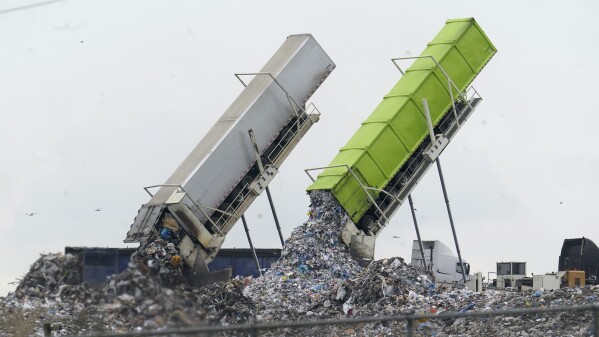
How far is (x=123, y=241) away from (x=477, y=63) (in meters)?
7.27

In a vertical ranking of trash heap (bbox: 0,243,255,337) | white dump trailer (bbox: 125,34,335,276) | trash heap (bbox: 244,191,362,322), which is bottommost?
trash heap (bbox: 0,243,255,337)

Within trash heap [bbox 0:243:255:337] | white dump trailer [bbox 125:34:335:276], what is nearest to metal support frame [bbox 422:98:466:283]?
white dump trailer [bbox 125:34:335:276]

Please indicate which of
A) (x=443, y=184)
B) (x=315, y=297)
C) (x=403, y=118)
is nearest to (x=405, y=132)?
(x=403, y=118)

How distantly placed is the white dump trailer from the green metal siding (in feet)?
3.38

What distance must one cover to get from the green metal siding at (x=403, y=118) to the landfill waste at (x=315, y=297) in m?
0.47

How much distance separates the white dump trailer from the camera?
67.2ft

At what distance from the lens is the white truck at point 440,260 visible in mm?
25047

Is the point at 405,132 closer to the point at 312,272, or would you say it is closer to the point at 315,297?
the point at 312,272

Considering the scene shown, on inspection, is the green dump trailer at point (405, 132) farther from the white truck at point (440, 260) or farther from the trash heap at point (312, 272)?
the white truck at point (440, 260)

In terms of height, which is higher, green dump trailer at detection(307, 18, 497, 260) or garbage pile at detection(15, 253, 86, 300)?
green dump trailer at detection(307, 18, 497, 260)

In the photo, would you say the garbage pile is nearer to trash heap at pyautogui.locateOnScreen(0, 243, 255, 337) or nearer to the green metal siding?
trash heap at pyautogui.locateOnScreen(0, 243, 255, 337)

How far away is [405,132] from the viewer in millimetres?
21812

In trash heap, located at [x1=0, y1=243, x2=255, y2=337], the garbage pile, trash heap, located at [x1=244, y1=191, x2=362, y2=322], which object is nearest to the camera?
trash heap, located at [x1=0, y1=243, x2=255, y2=337]

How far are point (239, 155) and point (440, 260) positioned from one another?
5.96 m
